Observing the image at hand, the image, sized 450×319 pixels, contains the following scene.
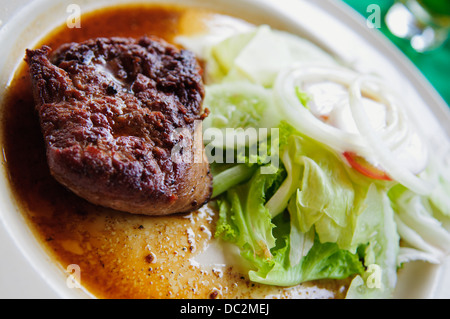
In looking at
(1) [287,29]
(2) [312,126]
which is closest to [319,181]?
(2) [312,126]

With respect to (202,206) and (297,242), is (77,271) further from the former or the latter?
(297,242)

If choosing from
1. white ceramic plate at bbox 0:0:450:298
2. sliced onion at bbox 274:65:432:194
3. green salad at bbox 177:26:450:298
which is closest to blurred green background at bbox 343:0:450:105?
white ceramic plate at bbox 0:0:450:298

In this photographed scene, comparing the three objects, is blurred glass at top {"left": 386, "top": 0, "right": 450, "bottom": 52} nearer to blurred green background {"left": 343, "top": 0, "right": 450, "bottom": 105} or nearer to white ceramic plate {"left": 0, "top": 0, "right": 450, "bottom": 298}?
blurred green background {"left": 343, "top": 0, "right": 450, "bottom": 105}

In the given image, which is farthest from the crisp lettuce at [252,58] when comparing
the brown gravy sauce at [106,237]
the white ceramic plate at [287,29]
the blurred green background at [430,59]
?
the blurred green background at [430,59]

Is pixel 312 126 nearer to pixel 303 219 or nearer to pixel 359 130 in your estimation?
pixel 359 130

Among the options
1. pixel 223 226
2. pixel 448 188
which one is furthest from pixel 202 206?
pixel 448 188
